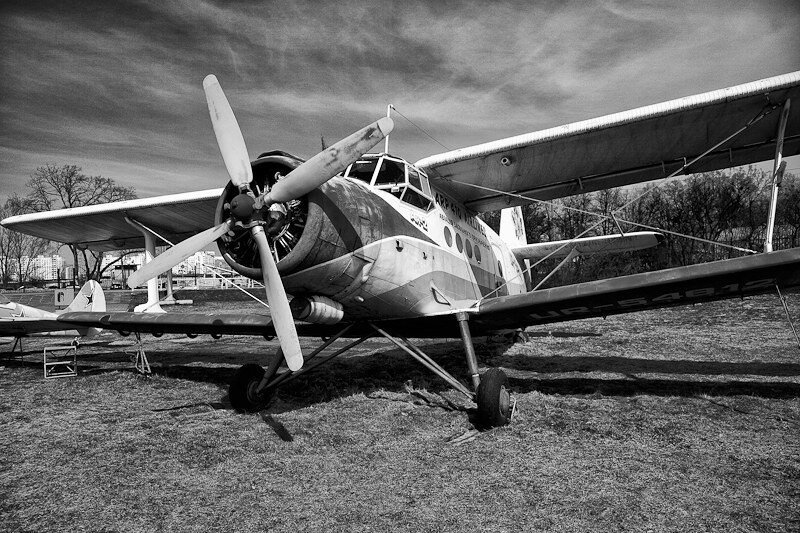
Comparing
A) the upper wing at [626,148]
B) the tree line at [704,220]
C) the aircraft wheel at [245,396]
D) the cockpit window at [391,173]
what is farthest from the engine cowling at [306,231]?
the tree line at [704,220]

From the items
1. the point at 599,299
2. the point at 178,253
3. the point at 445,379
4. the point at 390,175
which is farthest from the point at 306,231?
the point at 599,299

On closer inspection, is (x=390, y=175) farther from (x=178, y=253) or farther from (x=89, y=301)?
(x=89, y=301)

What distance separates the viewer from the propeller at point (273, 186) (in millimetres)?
4578

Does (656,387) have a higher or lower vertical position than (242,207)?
lower

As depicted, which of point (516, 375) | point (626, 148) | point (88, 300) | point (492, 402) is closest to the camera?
point (492, 402)

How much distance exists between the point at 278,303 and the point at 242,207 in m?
1.01

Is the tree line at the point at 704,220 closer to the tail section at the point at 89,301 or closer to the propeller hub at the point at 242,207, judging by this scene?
the tail section at the point at 89,301

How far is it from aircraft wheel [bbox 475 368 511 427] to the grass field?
16 centimetres

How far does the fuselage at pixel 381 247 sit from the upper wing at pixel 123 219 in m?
4.88

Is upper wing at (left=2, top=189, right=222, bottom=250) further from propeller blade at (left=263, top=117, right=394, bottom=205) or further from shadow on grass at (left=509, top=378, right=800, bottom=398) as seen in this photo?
shadow on grass at (left=509, top=378, right=800, bottom=398)

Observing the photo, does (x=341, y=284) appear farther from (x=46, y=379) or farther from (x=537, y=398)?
(x=46, y=379)

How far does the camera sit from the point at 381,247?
223 inches

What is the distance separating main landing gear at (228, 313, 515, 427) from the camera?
18.4 feet

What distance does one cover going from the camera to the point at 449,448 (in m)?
5.00
